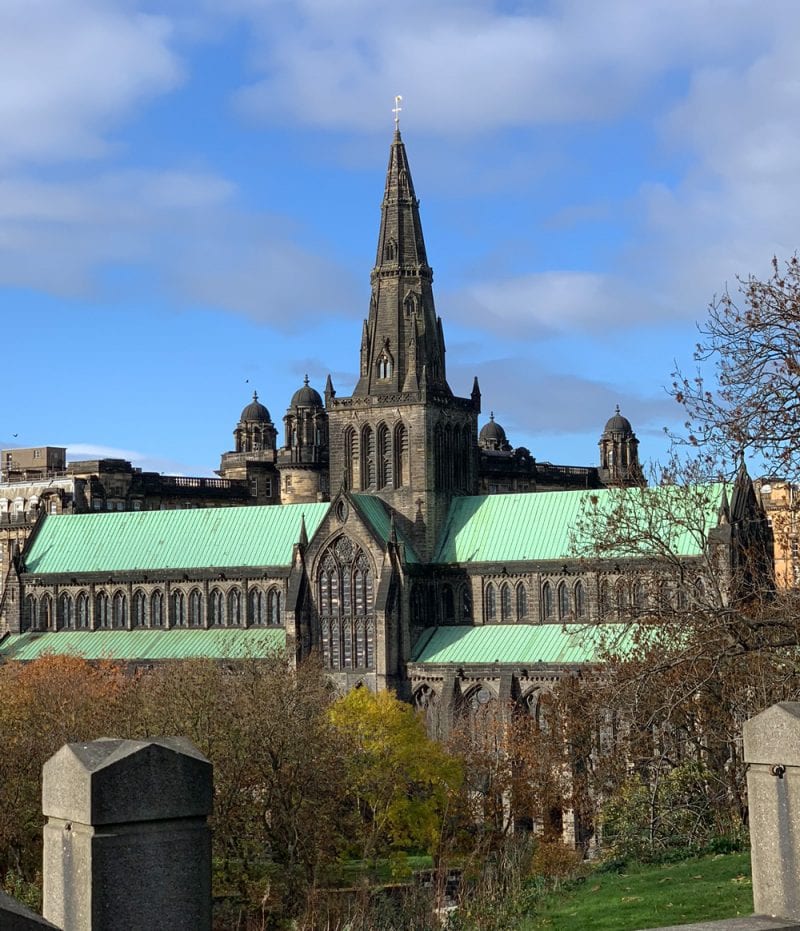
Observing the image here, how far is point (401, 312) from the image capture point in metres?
91.5

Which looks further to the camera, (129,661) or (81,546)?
(81,546)

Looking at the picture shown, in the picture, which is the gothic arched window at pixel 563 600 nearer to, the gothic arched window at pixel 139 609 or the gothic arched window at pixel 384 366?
the gothic arched window at pixel 384 366

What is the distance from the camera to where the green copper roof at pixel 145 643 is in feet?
293

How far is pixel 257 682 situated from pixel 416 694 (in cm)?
3538

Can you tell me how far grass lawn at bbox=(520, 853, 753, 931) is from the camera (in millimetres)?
23406

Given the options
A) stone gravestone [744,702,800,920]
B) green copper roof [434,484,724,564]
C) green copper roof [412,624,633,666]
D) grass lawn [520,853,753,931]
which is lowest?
grass lawn [520,853,753,931]

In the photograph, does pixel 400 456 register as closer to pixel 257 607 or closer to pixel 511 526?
pixel 511 526

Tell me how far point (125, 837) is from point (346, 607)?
76125 millimetres

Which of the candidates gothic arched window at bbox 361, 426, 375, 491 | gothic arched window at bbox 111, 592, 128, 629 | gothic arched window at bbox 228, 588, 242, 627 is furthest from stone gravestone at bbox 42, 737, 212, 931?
gothic arched window at bbox 111, 592, 128, 629

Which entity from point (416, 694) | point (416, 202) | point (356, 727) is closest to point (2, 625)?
point (416, 694)

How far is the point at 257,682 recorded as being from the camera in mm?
50219

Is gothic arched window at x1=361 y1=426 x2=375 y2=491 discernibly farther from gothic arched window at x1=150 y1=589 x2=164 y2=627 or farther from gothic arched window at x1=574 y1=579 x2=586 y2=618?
gothic arched window at x1=150 y1=589 x2=164 y2=627

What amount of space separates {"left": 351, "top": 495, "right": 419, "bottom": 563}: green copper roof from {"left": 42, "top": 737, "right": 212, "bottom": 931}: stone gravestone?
75061mm

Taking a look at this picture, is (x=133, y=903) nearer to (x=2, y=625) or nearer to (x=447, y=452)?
(x=447, y=452)
